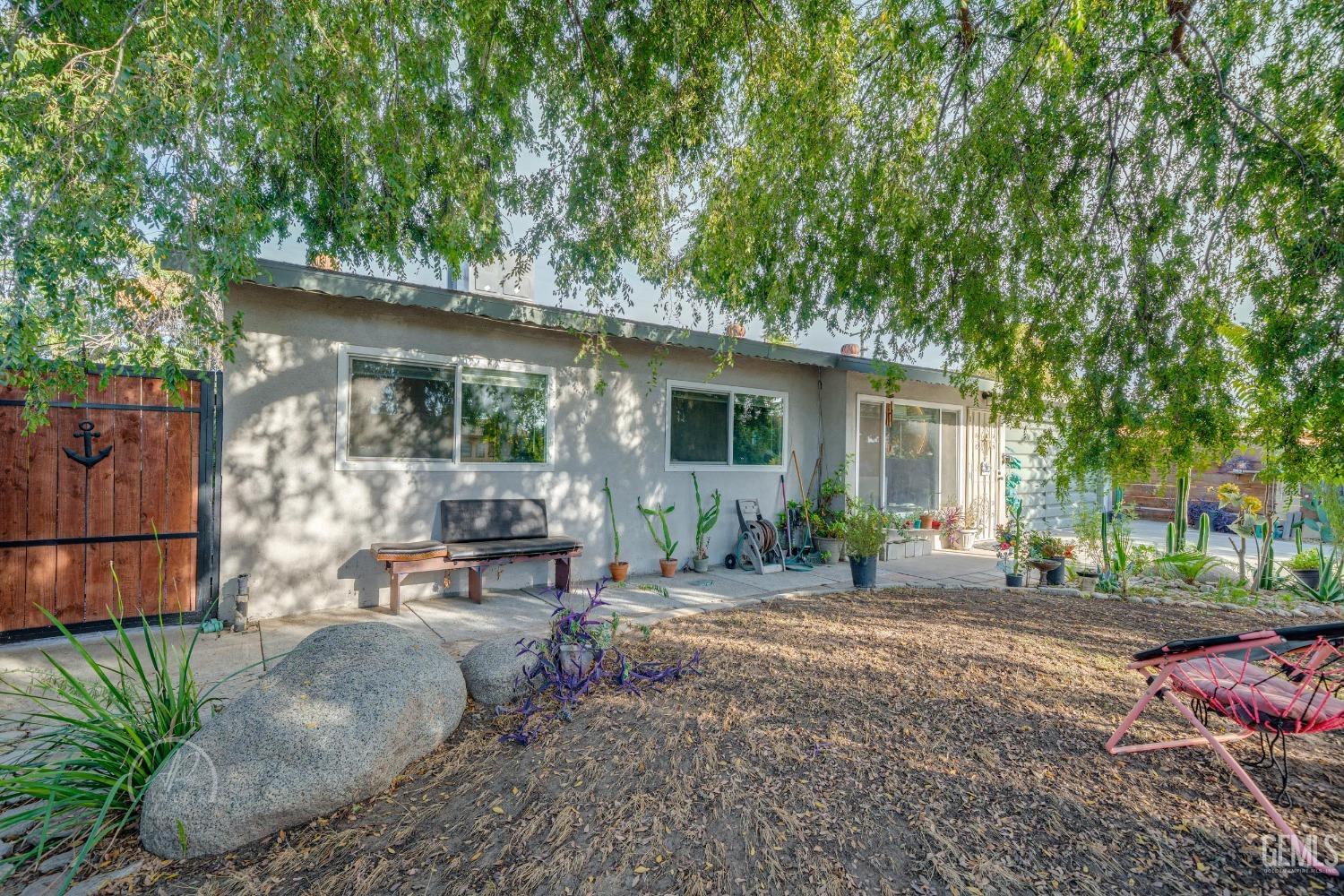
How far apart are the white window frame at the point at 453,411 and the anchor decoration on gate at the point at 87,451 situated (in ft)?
4.92

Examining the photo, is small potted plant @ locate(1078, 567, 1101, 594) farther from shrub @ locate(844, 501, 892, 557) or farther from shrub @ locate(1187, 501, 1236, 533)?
shrub @ locate(1187, 501, 1236, 533)

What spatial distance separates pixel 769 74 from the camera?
4.28 metres

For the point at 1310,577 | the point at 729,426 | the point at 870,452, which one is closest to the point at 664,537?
the point at 729,426

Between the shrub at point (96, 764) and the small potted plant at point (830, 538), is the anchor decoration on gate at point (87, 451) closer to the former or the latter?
the shrub at point (96, 764)

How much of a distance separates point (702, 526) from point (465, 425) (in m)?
2.89

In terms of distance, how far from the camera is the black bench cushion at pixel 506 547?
205 inches

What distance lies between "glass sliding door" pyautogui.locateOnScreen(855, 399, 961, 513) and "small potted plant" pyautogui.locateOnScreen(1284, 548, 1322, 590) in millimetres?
3824

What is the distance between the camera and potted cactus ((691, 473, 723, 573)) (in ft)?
Answer: 23.7

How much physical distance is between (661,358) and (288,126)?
12.0 feet

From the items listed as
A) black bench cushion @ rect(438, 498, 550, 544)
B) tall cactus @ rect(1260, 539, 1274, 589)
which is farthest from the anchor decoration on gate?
tall cactus @ rect(1260, 539, 1274, 589)

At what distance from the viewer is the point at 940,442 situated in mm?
9742

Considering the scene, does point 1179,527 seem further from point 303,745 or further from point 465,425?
point 303,745

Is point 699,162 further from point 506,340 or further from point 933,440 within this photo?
point 933,440

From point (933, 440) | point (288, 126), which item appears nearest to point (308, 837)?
point (288, 126)
